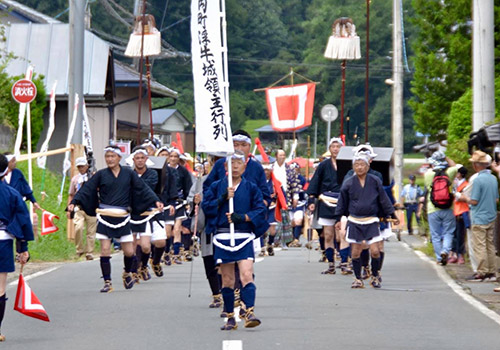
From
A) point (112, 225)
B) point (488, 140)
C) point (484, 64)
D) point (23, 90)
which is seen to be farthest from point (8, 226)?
point (484, 64)

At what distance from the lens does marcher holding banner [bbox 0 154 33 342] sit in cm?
984

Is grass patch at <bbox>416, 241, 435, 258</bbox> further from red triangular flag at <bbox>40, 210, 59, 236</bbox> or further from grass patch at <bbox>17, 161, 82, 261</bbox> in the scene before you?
red triangular flag at <bbox>40, 210, 59, 236</bbox>

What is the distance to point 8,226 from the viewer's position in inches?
389

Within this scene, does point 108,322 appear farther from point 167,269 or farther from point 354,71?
point 354,71

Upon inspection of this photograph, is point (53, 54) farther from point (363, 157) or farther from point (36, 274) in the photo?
point (363, 157)

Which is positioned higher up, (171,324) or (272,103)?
(272,103)

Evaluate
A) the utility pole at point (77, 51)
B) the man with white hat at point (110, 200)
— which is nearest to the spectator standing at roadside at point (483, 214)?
the man with white hat at point (110, 200)

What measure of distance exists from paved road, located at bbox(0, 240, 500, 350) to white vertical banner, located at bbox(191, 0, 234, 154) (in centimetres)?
189

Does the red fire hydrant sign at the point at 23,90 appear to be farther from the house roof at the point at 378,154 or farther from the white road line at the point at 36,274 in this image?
the house roof at the point at 378,154

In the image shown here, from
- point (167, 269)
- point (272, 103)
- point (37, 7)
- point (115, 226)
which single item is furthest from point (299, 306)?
point (37, 7)

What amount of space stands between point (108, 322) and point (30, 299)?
43.0 inches

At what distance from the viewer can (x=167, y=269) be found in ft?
59.7

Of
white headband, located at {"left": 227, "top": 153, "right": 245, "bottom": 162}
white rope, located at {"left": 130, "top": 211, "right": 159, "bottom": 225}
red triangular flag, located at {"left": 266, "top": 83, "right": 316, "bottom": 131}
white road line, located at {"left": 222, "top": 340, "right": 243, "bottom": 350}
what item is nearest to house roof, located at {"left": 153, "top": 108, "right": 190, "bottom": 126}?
A: red triangular flag, located at {"left": 266, "top": 83, "right": 316, "bottom": 131}

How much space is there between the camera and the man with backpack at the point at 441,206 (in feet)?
60.2
